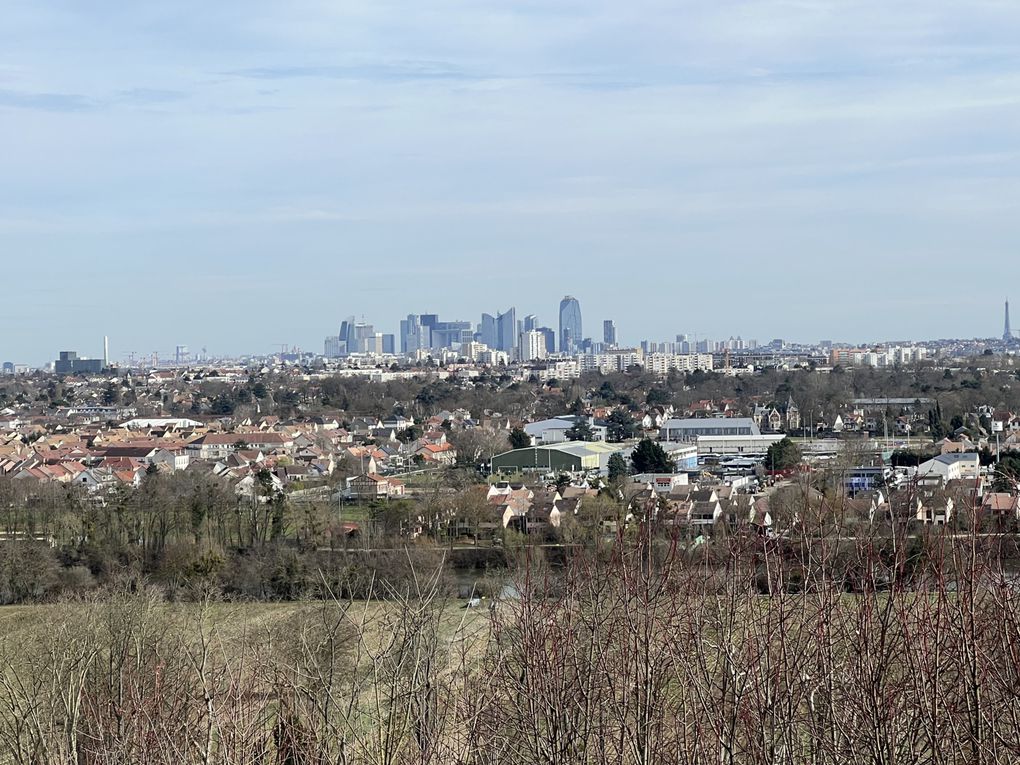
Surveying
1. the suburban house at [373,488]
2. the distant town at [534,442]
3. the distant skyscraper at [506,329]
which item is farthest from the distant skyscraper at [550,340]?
the suburban house at [373,488]

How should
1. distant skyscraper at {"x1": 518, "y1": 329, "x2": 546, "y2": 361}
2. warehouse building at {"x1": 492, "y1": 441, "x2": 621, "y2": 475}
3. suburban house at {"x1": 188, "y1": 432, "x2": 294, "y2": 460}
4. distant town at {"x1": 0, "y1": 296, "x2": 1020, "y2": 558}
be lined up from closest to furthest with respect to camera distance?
distant town at {"x1": 0, "y1": 296, "x2": 1020, "y2": 558} → warehouse building at {"x1": 492, "y1": 441, "x2": 621, "y2": 475} → suburban house at {"x1": 188, "y1": 432, "x2": 294, "y2": 460} → distant skyscraper at {"x1": 518, "y1": 329, "x2": 546, "y2": 361}

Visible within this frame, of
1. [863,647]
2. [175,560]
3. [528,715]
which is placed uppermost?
[863,647]

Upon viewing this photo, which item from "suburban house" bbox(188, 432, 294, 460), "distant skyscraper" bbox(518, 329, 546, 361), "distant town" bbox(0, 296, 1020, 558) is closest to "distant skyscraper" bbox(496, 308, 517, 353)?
"distant skyscraper" bbox(518, 329, 546, 361)

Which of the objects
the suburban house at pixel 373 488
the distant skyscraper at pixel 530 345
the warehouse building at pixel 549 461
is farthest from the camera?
the distant skyscraper at pixel 530 345

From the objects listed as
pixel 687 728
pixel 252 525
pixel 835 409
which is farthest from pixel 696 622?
pixel 835 409

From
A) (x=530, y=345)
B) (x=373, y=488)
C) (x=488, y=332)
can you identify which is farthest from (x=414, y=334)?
(x=373, y=488)

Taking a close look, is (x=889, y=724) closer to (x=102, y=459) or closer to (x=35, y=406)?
(x=102, y=459)

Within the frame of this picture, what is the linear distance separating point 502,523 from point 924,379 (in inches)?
1014

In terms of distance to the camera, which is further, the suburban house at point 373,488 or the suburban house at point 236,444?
the suburban house at point 236,444

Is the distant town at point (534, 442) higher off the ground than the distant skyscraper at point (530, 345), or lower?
lower

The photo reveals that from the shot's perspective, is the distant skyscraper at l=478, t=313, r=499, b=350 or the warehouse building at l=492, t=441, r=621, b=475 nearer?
the warehouse building at l=492, t=441, r=621, b=475

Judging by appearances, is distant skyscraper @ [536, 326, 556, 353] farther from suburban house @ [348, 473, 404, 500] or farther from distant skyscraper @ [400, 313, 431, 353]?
suburban house @ [348, 473, 404, 500]

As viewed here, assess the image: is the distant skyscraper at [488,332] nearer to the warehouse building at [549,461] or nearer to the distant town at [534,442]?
the distant town at [534,442]

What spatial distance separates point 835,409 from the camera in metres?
29.4
